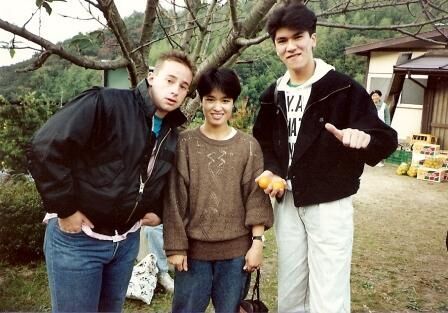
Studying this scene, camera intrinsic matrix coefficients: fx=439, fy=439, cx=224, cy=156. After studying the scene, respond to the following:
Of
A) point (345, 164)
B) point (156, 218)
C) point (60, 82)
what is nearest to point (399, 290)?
point (345, 164)

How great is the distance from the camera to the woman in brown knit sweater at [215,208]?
6.96ft

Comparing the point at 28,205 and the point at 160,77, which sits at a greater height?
the point at 160,77

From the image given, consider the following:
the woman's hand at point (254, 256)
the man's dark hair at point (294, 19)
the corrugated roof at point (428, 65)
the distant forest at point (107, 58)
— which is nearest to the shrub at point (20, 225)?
the distant forest at point (107, 58)

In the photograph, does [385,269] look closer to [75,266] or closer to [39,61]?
[75,266]

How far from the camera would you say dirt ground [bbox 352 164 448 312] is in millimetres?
4160

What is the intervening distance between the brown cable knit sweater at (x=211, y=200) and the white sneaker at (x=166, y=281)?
1983mm

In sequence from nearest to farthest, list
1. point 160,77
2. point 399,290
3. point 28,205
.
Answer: point 160,77, point 399,290, point 28,205

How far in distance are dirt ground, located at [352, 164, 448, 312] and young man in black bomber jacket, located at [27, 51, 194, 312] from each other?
2754 mm

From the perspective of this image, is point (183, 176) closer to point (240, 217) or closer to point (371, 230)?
point (240, 217)

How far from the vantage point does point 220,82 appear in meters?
2.14

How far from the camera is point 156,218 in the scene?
2141 millimetres

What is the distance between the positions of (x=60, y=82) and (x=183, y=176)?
678 centimetres

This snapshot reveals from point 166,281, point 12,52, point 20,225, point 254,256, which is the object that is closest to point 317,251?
point 254,256

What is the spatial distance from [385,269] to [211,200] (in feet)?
11.6
